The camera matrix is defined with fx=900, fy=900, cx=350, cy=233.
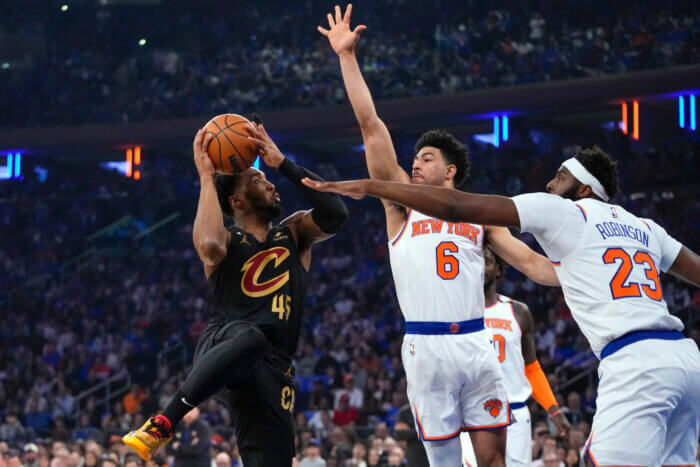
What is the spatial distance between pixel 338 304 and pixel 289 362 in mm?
15561

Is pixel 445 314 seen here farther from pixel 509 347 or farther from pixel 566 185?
pixel 509 347

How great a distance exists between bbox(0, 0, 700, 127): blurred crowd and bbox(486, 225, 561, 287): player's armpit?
1486 cm

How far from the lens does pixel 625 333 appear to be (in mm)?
4207

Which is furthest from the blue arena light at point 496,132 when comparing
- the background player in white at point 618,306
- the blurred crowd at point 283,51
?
the background player in white at point 618,306

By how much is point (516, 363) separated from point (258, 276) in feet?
10.1

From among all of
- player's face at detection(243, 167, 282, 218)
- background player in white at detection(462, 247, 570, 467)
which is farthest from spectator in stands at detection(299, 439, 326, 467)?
player's face at detection(243, 167, 282, 218)

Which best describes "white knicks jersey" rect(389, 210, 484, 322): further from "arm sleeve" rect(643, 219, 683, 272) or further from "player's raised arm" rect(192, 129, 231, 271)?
"arm sleeve" rect(643, 219, 683, 272)

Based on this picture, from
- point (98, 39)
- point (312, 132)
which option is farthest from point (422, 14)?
point (98, 39)

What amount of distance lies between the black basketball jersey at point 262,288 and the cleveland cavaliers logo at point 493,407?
1222 mm

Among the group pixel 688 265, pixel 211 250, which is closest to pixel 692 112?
pixel 688 265

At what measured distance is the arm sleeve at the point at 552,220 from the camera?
420 centimetres

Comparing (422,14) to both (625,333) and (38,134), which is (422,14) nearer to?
(38,134)

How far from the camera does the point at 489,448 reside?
538 cm

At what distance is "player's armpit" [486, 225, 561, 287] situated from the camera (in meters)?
5.21
